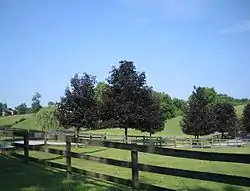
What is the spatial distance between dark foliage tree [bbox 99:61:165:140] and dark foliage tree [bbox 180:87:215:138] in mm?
16593

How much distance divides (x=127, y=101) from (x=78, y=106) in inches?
231

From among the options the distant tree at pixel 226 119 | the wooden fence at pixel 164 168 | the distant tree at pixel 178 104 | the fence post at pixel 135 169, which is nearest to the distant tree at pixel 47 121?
the distant tree at pixel 226 119

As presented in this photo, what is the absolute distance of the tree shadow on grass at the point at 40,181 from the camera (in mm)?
Result: 8863

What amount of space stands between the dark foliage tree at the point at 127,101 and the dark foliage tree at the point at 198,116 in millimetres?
16593

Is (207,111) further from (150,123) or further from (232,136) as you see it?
(150,123)

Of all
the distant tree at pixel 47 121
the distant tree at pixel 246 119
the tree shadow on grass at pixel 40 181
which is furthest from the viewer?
the distant tree at pixel 246 119

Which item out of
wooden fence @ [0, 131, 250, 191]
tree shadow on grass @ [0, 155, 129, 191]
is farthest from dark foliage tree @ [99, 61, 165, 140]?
wooden fence @ [0, 131, 250, 191]

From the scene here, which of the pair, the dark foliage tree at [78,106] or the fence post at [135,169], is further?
the dark foliage tree at [78,106]

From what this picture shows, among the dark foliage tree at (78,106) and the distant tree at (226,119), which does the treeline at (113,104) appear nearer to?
the dark foliage tree at (78,106)

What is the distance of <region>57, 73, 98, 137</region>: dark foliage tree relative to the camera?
40.3 m

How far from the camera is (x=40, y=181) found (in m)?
9.87

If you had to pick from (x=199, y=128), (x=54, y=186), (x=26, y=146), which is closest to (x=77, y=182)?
(x=54, y=186)

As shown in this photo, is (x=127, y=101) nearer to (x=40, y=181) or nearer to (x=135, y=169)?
(x=40, y=181)

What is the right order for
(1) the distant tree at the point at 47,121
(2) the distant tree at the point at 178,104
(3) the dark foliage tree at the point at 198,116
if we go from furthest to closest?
→ (2) the distant tree at the point at 178,104
(1) the distant tree at the point at 47,121
(3) the dark foliage tree at the point at 198,116
